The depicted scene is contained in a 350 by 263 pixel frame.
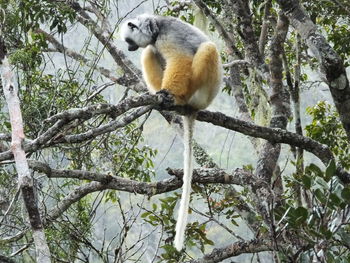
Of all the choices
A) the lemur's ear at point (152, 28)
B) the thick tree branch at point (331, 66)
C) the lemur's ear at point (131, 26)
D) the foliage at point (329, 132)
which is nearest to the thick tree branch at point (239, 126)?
the thick tree branch at point (331, 66)

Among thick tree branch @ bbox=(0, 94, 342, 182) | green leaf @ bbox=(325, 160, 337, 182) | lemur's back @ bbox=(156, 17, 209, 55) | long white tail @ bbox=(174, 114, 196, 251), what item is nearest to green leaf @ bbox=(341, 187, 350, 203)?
green leaf @ bbox=(325, 160, 337, 182)

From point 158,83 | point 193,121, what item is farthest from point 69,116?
point 158,83

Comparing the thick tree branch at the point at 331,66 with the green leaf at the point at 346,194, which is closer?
the green leaf at the point at 346,194

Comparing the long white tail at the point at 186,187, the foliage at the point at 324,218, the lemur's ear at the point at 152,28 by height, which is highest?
the lemur's ear at the point at 152,28

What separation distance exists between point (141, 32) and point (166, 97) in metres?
1.11

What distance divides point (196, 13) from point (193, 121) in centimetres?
209

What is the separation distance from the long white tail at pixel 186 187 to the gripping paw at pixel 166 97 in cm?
39

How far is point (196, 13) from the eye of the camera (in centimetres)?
661

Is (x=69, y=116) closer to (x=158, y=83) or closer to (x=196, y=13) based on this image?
(x=158, y=83)

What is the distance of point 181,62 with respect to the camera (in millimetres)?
4852

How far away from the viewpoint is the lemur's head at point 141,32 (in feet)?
17.1

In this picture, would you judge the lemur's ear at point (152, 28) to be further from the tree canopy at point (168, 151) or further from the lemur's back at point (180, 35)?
the tree canopy at point (168, 151)

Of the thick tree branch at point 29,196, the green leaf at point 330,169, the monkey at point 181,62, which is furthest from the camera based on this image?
the monkey at point 181,62

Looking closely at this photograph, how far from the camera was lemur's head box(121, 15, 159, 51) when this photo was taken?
17.1 ft
